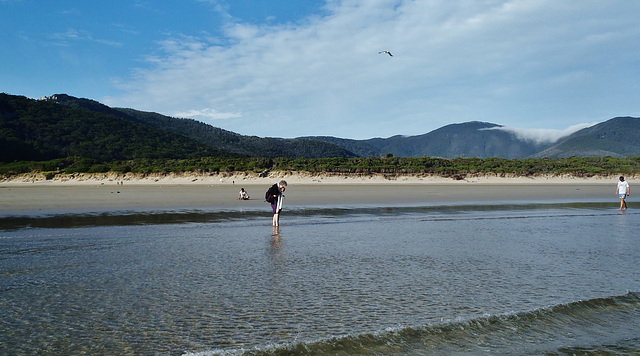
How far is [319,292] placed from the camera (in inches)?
295

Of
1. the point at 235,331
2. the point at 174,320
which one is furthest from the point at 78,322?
the point at 235,331

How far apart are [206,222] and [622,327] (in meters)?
14.2

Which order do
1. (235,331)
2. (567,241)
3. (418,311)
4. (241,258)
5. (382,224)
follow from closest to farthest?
(235,331) → (418,311) → (241,258) → (567,241) → (382,224)

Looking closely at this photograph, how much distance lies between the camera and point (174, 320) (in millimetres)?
6082

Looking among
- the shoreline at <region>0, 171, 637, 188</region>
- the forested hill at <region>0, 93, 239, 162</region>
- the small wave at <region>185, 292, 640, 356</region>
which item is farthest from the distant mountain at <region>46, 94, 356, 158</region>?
the small wave at <region>185, 292, 640, 356</region>

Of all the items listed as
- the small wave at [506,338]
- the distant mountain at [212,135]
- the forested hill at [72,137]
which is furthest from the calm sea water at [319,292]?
the distant mountain at [212,135]

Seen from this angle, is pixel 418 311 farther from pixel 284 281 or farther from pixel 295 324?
pixel 284 281

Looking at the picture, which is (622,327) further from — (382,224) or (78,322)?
(382,224)

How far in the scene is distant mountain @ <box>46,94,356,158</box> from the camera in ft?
482

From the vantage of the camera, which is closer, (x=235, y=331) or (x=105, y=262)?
(x=235, y=331)

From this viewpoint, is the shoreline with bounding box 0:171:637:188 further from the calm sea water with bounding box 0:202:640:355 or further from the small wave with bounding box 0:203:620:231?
the calm sea water with bounding box 0:202:640:355

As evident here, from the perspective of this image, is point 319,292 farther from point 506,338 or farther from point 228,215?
point 228,215

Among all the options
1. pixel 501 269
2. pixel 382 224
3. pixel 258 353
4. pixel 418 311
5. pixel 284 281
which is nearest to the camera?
pixel 258 353

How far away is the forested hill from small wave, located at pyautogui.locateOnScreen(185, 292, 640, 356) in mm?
78490
